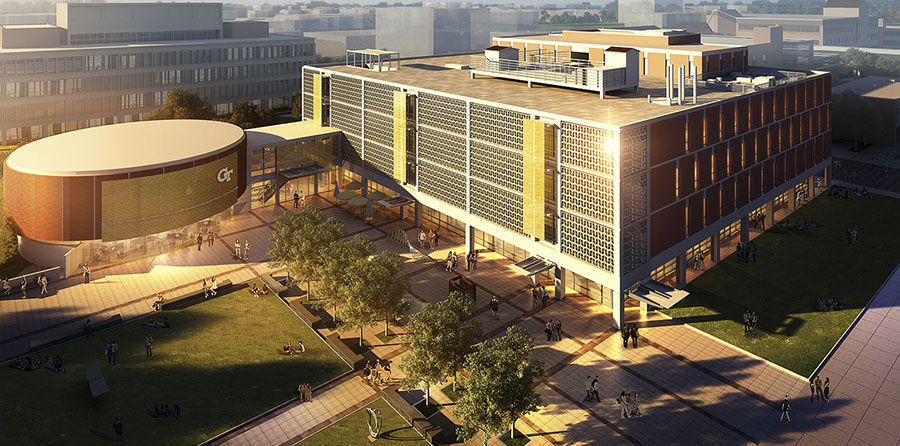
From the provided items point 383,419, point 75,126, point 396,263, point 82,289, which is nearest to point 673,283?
point 396,263

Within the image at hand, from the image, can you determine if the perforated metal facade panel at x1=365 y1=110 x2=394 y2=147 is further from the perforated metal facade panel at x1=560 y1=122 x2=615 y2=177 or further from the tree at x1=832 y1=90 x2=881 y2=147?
the tree at x1=832 y1=90 x2=881 y2=147

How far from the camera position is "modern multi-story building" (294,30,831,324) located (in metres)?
48.8

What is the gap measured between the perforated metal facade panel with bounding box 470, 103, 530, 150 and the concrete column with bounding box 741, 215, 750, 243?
27.9 metres

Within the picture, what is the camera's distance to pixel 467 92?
62.7 metres

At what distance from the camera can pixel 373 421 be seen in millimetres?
37938

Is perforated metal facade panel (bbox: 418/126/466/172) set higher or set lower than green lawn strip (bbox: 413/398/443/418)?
higher

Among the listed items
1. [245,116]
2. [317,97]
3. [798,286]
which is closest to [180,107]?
[245,116]

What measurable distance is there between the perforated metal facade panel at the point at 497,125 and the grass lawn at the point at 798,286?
68.4ft

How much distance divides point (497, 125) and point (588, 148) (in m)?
11.0

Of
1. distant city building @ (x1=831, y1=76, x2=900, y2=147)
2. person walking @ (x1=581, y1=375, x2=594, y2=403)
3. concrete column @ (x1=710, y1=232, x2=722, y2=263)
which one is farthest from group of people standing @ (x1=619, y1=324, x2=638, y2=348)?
distant city building @ (x1=831, y1=76, x2=900, y2=147)

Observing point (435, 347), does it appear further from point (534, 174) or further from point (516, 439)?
point (534, 174)

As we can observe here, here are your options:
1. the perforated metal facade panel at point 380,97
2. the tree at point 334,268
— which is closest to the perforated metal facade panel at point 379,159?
the perforated metal facade panel at point 380,97

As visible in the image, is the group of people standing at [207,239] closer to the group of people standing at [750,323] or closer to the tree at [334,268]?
the tree at [334,268]

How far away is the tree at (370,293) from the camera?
142ft
